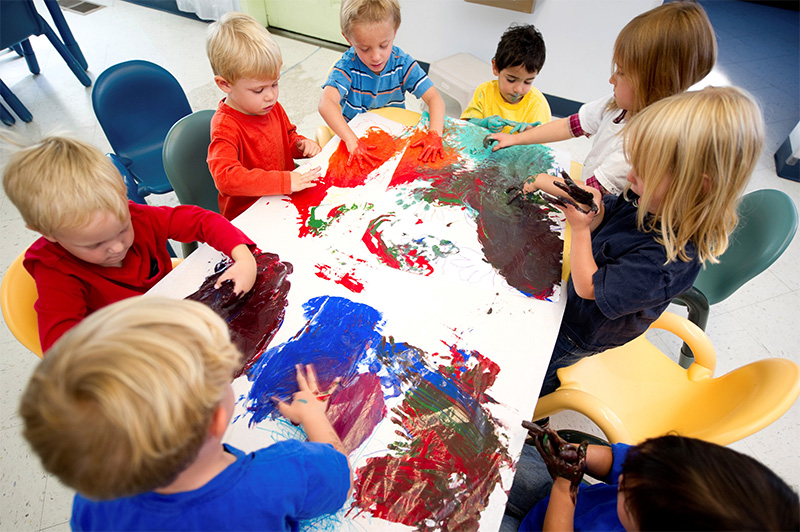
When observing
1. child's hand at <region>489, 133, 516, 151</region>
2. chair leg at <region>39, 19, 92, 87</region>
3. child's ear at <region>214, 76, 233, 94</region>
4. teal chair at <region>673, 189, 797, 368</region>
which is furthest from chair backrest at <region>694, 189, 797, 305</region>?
chair leg at <region>39, 19, 92, 87</region>

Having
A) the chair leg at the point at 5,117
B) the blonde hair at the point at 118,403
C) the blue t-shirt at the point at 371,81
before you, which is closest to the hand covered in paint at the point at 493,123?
the blue t-shirt at the point at 371,81

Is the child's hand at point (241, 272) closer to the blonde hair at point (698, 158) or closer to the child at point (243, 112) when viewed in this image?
the child at point (243, 112)

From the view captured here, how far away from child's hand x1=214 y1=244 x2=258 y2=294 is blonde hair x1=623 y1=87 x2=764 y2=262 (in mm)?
988

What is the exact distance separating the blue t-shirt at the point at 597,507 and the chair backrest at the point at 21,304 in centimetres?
124

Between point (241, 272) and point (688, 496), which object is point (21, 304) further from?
point (688, 496)

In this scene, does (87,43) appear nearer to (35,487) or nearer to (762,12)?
(35,487)

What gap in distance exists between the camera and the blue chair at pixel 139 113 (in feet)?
6.34

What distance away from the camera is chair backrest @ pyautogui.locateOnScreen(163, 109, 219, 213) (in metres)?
1.53

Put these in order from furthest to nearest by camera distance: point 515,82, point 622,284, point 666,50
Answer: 1. point 515,82
2. point 666,50
3. point 622,284

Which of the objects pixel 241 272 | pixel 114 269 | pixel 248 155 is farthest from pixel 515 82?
pixel 114 269

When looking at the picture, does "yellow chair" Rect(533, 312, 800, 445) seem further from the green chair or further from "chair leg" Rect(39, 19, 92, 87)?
"chair leg" Rect(39, 19, 92, 87)

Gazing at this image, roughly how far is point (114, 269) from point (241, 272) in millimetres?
332

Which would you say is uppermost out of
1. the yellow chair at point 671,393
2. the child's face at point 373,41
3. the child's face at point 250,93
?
the child's face at point 373,41

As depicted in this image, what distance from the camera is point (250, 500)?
2.12 feet
